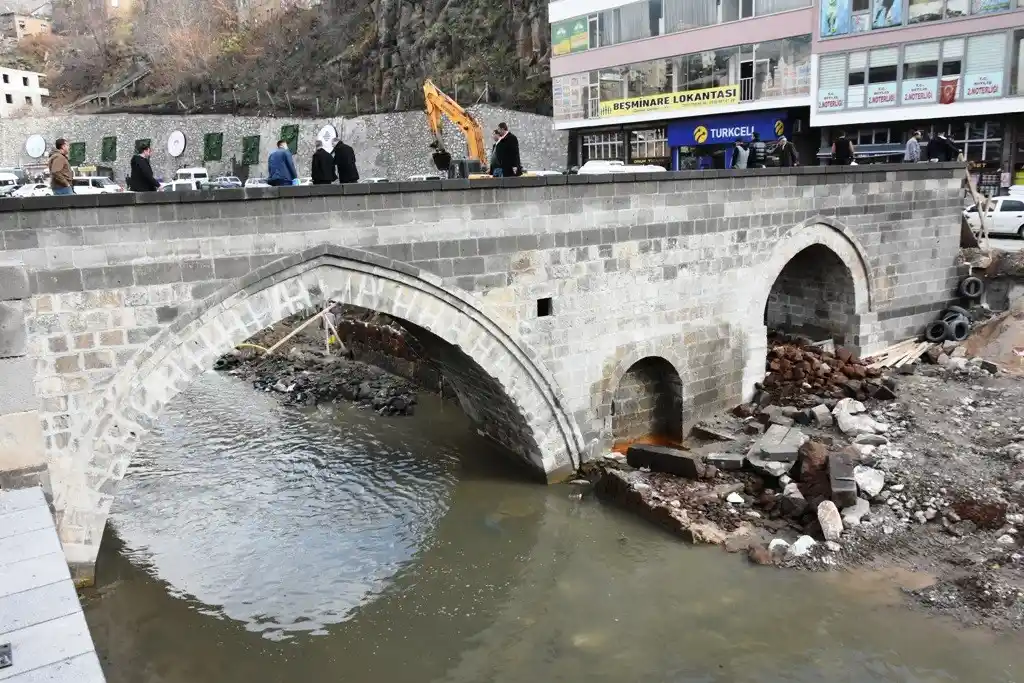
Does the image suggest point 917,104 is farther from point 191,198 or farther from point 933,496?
point 191,198

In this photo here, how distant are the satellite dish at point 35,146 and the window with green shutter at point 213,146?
435 inches

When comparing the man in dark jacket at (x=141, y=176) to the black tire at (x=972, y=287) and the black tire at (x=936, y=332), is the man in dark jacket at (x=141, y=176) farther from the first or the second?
the black tire at (x=972, y=287)

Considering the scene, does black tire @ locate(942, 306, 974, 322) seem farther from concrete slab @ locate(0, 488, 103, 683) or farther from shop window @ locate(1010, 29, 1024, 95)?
concrete slab @ locate(0, 488, 103, 683)

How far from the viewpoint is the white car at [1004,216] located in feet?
59.9

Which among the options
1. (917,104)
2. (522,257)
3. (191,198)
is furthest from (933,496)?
(917,104)

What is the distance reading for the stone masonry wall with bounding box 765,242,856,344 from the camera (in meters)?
14.3

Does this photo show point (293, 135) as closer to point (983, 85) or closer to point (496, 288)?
point (983, 85)

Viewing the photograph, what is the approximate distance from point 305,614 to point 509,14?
3439 centimetres

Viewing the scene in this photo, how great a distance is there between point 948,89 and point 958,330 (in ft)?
33.5

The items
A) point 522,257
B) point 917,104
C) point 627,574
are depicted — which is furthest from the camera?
point 917,104

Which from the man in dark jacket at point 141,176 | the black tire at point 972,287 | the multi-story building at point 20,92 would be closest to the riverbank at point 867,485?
the black tire at point 972,287

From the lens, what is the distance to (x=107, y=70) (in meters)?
54.7

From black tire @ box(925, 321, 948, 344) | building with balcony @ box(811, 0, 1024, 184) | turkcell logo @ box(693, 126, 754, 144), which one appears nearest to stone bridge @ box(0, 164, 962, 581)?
black tire @ box(925, 321, 948, 344)

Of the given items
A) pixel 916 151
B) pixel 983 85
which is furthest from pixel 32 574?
pixel 983 85
